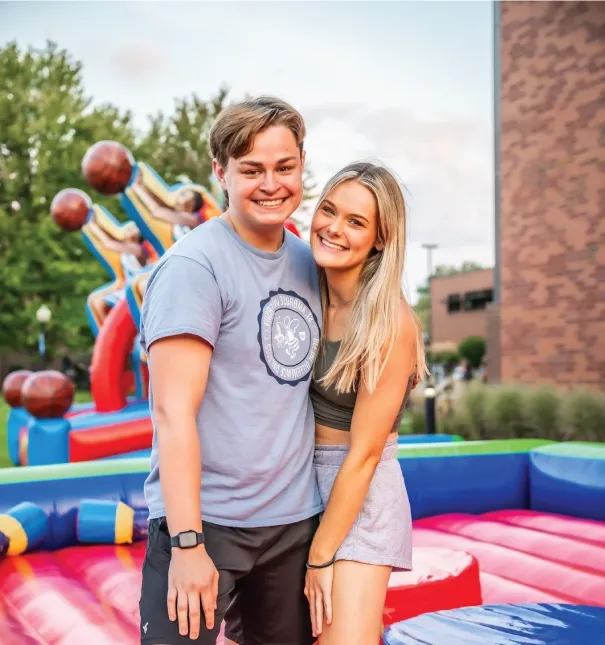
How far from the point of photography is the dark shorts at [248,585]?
65.0 inches

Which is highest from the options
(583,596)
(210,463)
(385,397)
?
(385,397)

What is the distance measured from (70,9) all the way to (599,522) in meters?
22.8

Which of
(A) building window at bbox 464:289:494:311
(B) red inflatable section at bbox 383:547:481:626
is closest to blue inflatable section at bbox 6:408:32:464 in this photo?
(B) red inflatable section at bbox 383:547:481:626

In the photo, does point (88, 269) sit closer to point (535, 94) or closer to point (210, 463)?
point (535, 94)

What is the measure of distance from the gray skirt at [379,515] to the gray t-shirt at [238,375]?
0.38 ft

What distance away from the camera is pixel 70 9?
23219 millimetres

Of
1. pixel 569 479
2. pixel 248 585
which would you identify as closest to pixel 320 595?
pixel 248 585

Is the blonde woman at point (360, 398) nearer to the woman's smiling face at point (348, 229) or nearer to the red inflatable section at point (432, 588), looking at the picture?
the woman's smiling face at point (348, 229)

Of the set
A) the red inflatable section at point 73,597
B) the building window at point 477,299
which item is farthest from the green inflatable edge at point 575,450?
the building window at point 477,299

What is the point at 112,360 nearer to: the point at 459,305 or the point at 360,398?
the point at 360,398

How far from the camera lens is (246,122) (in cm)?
178

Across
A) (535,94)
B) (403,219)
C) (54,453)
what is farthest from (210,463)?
(535,94)

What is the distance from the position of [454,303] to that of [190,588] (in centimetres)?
4070

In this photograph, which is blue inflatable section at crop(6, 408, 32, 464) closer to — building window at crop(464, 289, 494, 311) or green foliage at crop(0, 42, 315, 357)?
green foliage at crop(0, 42, 315, 357)
